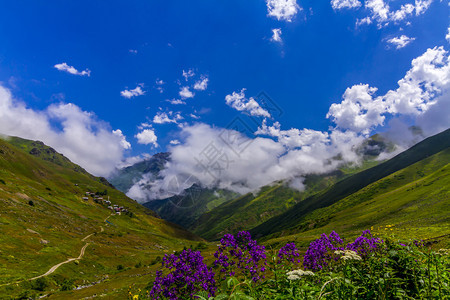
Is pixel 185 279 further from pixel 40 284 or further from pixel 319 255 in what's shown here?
pixel 40 284

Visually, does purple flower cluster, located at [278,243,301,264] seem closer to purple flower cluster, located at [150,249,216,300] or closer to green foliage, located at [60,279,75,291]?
purple flower cluster, located at [150,249,216,300]

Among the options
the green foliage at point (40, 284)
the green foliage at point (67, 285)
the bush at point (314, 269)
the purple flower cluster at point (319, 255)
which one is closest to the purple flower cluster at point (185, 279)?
the bush at point (314, 269)

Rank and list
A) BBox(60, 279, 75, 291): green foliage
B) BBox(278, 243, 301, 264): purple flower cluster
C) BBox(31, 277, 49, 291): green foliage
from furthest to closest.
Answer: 1. BBox(60, 279, 75, 291): green foliage
2. BBox(31, 277, 49, 291): green foliage
3. BBox(278, 243, 301, 264): purple flower cluster

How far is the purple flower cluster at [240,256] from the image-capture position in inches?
310

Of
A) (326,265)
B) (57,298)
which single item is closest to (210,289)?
(326,265)

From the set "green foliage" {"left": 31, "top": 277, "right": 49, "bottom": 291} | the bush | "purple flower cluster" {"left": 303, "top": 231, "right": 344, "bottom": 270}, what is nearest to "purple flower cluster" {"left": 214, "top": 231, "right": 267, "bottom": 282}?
the bush

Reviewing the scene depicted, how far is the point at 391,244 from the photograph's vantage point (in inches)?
205

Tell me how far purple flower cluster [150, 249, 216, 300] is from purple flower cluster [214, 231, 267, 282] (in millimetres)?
597

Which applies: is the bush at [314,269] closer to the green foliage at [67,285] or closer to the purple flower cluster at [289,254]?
the purple flower cluster at [289,254]

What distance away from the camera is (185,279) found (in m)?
7.65

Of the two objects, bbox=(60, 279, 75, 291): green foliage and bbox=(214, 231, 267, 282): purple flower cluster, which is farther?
bbox=(60, 279, 75, 291): green foliage

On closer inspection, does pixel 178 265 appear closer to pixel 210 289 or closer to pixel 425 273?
pixel 210 289

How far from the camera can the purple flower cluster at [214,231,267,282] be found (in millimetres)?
7875

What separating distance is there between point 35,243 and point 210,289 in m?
85.5
